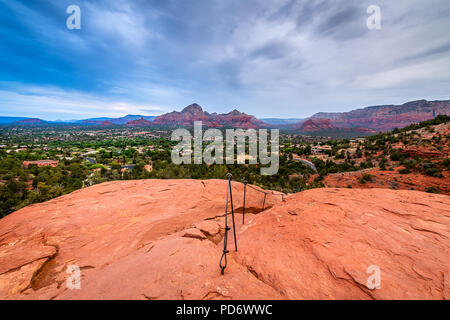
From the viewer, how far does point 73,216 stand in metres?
7.54

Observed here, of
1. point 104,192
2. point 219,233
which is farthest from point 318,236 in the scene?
point 104,192

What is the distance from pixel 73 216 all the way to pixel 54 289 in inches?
164

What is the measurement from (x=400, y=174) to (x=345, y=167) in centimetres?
1336

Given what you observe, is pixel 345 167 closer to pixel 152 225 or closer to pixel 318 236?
pixel 318 236

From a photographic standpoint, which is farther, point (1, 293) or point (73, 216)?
point (73, 216)

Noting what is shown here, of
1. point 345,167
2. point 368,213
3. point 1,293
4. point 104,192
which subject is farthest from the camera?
point 345,167

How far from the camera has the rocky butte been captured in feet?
11.9

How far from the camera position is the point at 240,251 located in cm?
526

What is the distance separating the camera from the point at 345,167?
4053 cm

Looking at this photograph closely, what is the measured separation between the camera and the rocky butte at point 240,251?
3625 millimetres
